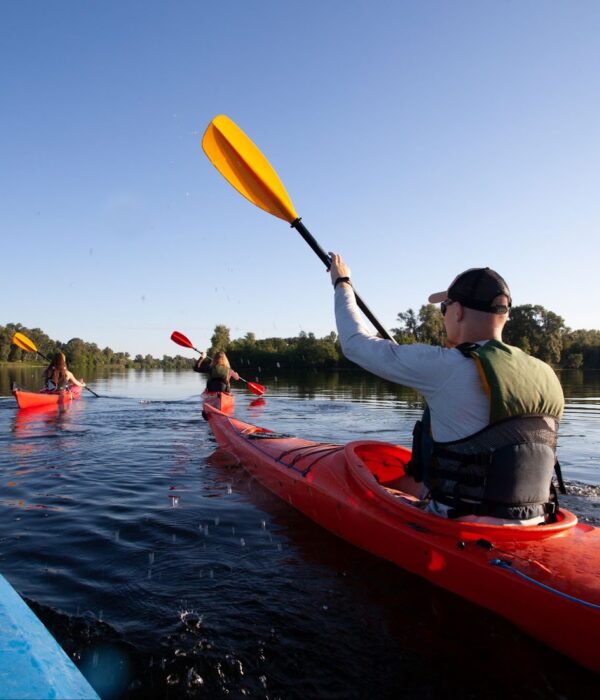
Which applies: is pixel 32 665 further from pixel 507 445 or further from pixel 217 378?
pixel 217 378

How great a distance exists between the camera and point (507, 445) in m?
2.51

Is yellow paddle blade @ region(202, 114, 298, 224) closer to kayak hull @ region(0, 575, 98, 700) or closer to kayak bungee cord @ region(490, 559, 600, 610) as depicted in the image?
kayak bungee cord @ region(490, 559, 600, 610)

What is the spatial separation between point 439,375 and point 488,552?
3.16 feet

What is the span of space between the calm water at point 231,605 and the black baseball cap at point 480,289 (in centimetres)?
168

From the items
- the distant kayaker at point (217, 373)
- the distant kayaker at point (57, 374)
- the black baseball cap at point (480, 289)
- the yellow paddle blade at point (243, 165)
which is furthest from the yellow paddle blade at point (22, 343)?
the black baseball cap at point (480, 289)

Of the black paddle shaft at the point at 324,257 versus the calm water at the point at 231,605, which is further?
the black paddle shaft at the point at 324,257

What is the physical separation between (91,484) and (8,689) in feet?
14.8

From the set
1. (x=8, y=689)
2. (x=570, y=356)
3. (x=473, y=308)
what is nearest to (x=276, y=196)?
(x=473, y=308)

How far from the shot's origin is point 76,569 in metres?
3.39

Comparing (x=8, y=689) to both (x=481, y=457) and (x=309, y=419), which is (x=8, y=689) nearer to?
(x=481, y=457)

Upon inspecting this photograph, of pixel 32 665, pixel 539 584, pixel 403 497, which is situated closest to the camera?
pixel 32 665

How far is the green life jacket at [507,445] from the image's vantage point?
247 centimetres

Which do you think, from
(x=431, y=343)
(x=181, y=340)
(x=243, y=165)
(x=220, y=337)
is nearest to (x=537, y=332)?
(x=431, y=343)

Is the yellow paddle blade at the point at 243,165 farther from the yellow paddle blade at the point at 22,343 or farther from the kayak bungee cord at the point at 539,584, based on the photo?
the yellow paddle blade at the point at 22,343
